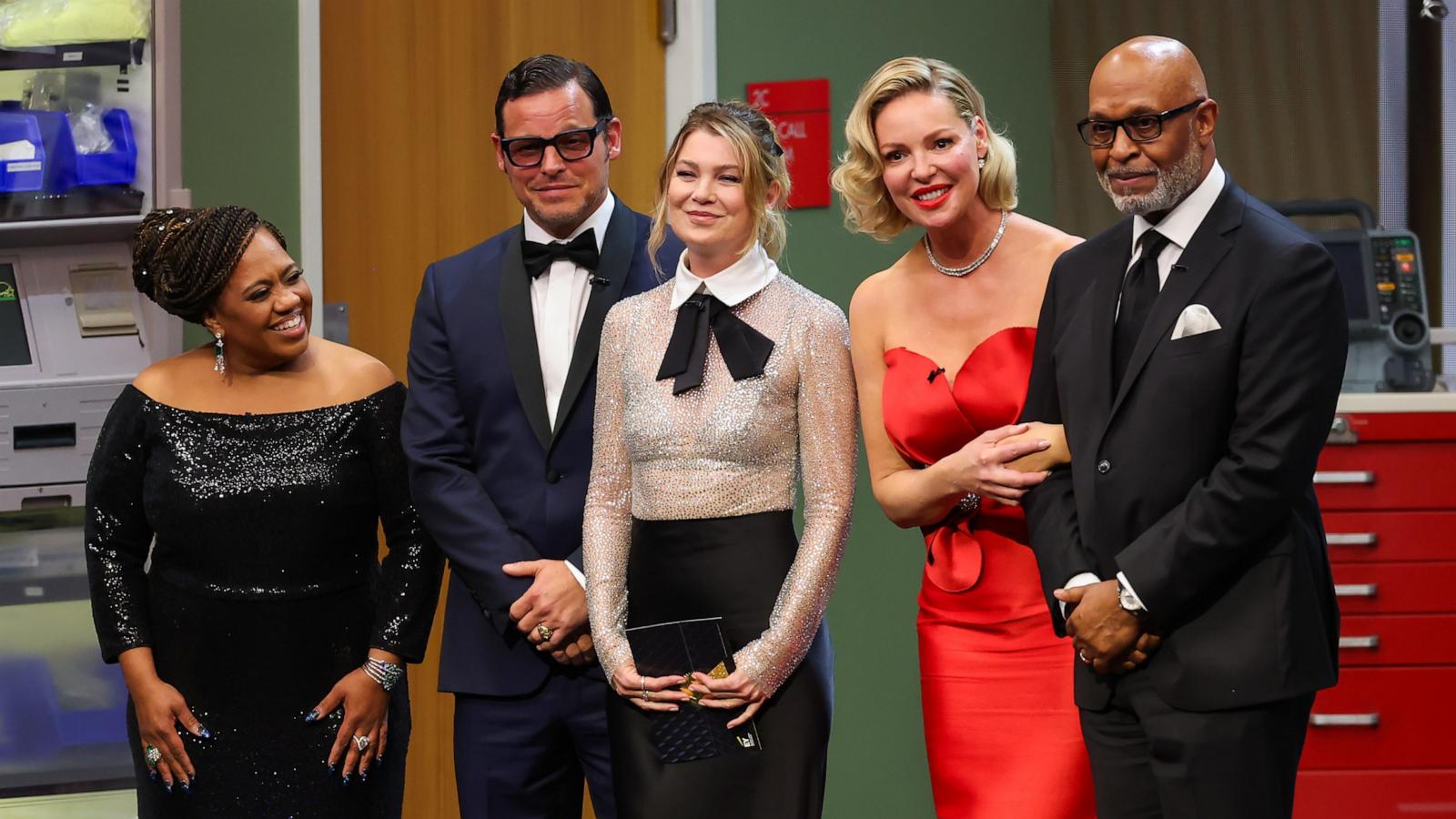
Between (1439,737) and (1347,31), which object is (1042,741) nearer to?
(1439,737)

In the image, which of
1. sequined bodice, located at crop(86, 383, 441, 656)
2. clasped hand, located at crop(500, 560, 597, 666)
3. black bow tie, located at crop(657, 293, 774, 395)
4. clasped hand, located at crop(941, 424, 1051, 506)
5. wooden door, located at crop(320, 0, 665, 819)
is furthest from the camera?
wooden door, located at crop(320, 0, 665, 819)

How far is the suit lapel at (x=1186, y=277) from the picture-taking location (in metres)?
1.90

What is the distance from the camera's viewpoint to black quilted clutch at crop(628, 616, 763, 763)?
215 centimetres

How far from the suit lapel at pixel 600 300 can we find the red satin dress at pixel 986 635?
18.9 inches

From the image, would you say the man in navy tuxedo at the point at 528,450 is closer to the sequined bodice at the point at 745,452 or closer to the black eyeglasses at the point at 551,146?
the black eyeglasses at the point at 551,146

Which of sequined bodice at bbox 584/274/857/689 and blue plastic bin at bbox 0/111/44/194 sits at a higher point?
blue plastic bin at bbox 0/111/44/194

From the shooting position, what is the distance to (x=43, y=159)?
10.7 ft

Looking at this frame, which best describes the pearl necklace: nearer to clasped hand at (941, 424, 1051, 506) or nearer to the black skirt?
clasped hand at (941, 424, 1051, 506)

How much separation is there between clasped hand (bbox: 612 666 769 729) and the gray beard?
821mm

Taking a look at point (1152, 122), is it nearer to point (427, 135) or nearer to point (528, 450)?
point (528, 450)

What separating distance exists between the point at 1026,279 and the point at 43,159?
2.15 meters

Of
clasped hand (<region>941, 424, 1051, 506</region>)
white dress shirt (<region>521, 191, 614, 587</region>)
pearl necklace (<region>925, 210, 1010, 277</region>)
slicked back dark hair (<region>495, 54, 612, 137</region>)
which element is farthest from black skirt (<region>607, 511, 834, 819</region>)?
slicked back dark hair (<region>495, 54, 612, 137</region>)

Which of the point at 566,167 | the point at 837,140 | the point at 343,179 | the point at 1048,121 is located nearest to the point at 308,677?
the point at 566,167

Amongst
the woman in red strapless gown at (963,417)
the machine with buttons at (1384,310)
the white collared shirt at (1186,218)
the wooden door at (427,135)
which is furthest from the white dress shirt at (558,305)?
the machine with buttons at (1384,310)
